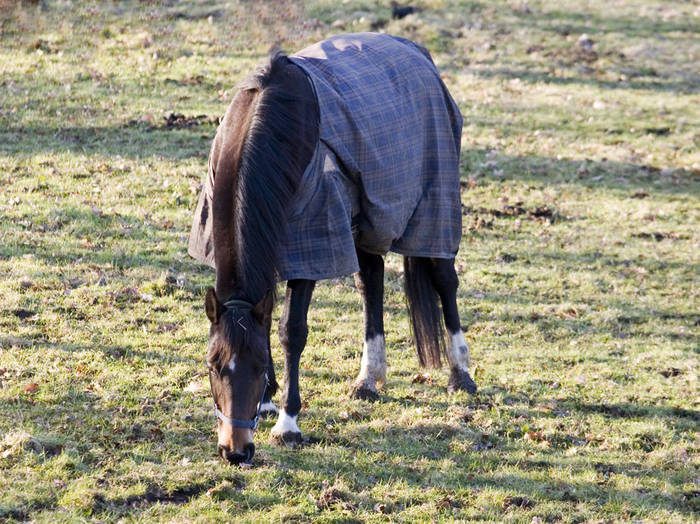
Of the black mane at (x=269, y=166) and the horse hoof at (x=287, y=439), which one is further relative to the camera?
the horse hoof at (x=287, y=439)

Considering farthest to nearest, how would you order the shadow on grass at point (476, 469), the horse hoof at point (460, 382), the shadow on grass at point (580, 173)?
the shadow on grass at point (580, 173), the horse hoof at point (460, 382), the shadow on grass at point (476, 469)

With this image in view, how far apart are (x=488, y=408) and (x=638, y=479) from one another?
114 cm

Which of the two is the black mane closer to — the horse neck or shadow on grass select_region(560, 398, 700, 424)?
the horse neck

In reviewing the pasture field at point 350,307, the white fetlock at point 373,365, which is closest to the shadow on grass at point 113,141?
the pasture field at point 350,307

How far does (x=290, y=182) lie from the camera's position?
4500 mm

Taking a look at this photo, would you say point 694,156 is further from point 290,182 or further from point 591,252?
point 290,182

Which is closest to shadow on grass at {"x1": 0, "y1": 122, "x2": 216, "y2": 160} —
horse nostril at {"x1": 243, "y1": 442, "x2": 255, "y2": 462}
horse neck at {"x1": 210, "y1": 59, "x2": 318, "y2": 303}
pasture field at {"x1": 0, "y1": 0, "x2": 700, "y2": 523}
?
pasture field at {"x1": 0, "y1": 0, "x2": 700, "y2": 523}

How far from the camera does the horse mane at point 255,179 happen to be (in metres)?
4.22

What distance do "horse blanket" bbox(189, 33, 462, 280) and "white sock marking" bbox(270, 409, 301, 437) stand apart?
85 centimetres

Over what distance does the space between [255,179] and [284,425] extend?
5.02 ft

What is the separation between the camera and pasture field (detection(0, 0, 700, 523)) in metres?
4.56

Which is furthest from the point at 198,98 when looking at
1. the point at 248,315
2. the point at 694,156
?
the point at 248,315

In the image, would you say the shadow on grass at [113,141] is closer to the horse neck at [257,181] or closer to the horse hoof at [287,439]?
the horse neck at [257,181]

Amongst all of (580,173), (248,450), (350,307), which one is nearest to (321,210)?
(248,450)
